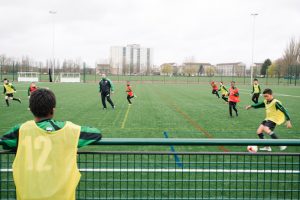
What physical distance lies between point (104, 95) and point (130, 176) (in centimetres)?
1343

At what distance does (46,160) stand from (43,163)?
3 cm

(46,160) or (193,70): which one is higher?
(193,70)

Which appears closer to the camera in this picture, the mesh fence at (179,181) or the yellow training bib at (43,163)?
the yellow training bib at (43,163)

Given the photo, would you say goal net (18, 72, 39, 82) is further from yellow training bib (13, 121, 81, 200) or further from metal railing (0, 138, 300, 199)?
yellow training bib (13, 121, 81, 200)

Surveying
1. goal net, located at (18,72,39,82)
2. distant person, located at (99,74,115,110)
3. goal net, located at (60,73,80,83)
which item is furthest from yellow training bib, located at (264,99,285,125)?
goal net, located at (18,72,39,82)

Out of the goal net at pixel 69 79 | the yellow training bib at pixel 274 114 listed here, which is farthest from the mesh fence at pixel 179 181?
the goal net at pixel 69 79

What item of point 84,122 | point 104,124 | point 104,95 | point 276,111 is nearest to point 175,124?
point 104,124

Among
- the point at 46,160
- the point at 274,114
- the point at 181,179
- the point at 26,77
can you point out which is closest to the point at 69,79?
the point at 26,77

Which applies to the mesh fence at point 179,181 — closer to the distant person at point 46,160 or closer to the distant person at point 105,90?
the distant person at point 46,160

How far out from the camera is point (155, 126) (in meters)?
12.9

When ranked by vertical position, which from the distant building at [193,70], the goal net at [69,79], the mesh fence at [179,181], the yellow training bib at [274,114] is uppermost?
the distant building at [193,70]

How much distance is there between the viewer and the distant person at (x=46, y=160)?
7.80ft

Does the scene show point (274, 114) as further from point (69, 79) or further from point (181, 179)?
point (69, 79)

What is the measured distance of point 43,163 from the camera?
2.39 metres
